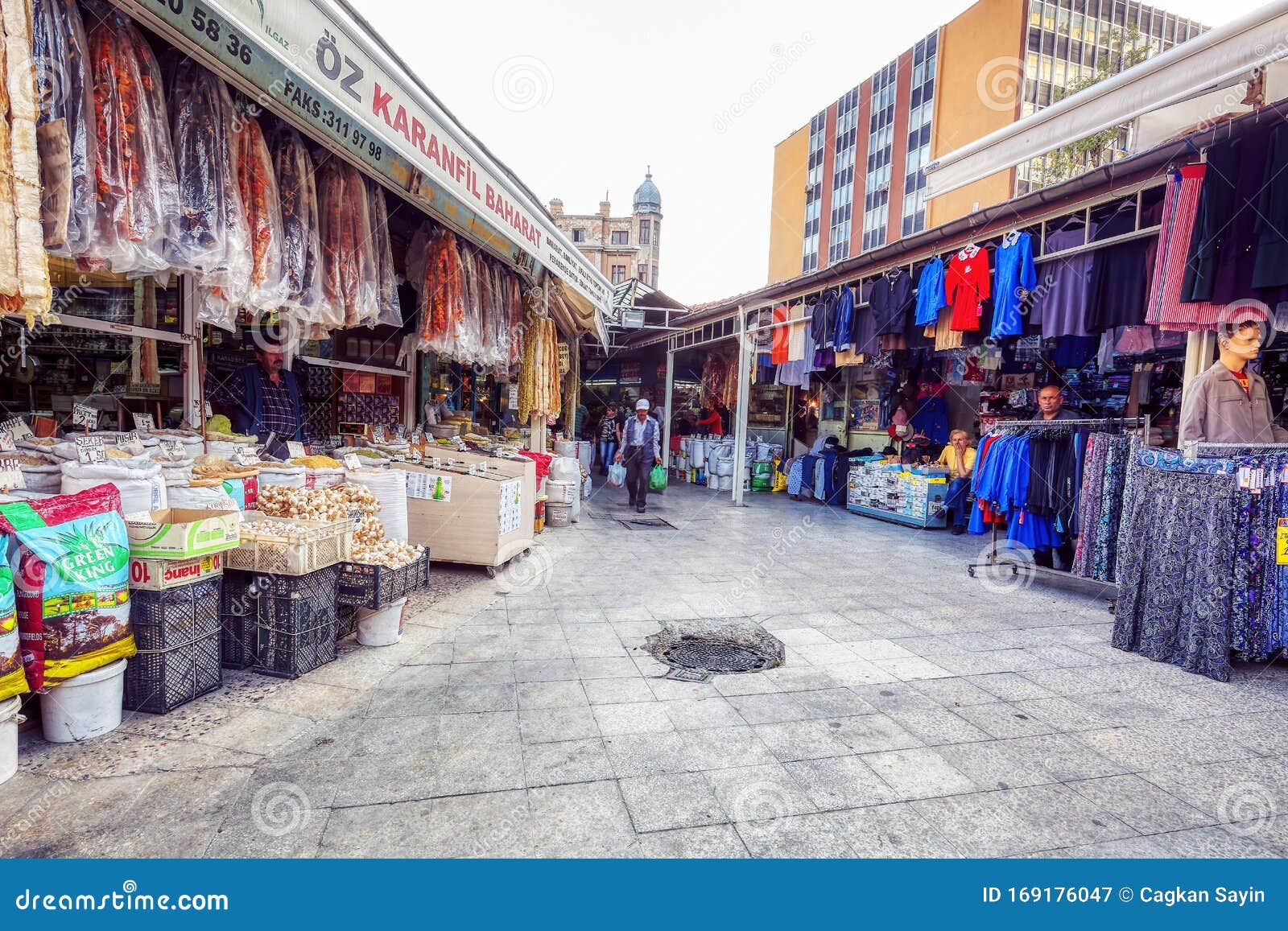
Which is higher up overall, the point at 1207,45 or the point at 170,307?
the point at 1207,45

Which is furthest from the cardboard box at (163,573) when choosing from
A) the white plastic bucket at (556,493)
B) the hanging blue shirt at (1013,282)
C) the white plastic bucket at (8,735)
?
the hanging blue shirt at (1013,282)

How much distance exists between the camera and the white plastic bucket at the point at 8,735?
2441 millimetres

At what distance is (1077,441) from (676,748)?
515 cm

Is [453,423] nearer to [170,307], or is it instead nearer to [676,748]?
[170,307]

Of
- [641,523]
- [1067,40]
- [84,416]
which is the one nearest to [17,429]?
[84,416]

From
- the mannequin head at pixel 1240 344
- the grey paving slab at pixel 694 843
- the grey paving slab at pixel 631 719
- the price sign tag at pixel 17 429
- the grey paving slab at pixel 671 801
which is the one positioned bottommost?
the grey paving slab at pixel 631 719

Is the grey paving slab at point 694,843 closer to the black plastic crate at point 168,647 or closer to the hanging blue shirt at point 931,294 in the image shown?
the black plastic crate at point 168,647

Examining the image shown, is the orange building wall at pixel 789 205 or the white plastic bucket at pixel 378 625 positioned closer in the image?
the white plastic bucket at pixel 378 625

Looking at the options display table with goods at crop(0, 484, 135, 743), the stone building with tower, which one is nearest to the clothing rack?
display table with goods at crop(0, 484, 135, 743)

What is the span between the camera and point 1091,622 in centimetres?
530

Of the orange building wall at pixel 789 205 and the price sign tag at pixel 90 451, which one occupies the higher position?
the orange building wall at pixel 789 205

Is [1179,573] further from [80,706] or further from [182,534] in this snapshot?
[80,706]

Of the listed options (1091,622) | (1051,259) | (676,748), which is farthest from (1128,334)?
(676,748)

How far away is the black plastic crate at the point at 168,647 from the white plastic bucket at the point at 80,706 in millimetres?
142
